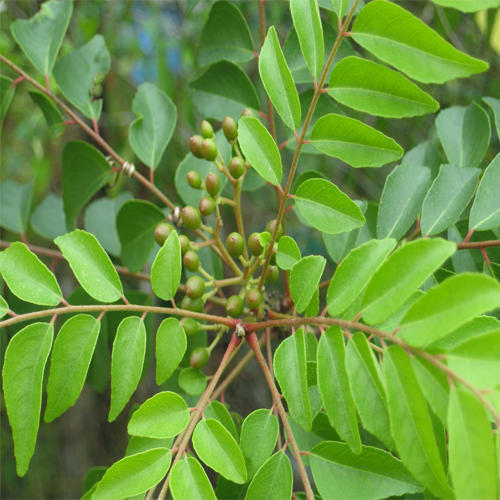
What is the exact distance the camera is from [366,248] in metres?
0.53

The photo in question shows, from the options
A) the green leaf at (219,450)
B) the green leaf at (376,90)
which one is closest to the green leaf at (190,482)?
the green leaf at (219,450)

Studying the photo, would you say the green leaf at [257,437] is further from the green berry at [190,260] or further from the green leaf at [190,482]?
the green berry at [190,260]

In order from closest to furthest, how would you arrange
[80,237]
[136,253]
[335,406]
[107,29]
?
[335,406] < [80,237] < [136,253] < [107,29]

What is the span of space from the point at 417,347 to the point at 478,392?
0.20 ft

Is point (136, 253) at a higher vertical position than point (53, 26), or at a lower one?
lower

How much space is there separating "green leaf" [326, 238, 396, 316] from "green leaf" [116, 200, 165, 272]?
1.47 feet

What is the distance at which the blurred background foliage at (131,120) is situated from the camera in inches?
58.7

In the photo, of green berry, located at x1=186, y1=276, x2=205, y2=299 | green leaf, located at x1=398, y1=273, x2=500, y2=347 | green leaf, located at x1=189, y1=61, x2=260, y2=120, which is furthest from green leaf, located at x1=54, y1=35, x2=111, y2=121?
green leaf, located at x1=398, y1=273, x2=500, y2=347

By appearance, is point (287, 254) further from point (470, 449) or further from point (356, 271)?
point (470, 449)

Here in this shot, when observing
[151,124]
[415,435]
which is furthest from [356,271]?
[151,124]

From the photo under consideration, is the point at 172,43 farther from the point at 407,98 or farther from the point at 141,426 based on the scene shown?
the point at 141,426

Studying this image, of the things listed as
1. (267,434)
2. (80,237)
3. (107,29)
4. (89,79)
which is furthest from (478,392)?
(107,29)

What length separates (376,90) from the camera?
24.3 inches

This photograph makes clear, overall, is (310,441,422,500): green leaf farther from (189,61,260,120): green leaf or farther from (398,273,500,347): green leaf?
(189,61,260,120): green leaf
